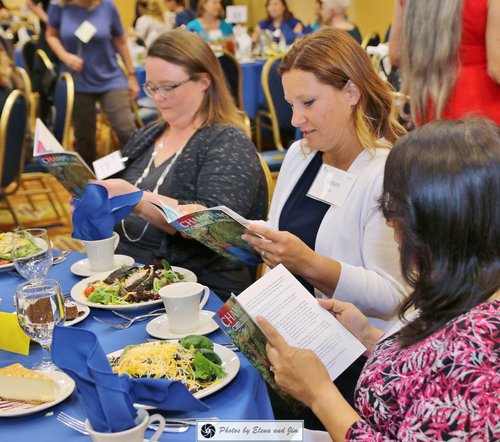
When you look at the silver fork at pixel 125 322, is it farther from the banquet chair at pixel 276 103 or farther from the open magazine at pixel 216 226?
the banquet chair at pixel 276 103

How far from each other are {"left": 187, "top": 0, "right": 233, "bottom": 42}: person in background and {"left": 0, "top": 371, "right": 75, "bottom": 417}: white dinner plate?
6.33 metres

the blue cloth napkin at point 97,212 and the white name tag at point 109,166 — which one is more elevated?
the blue cloth napkin at point 97,212

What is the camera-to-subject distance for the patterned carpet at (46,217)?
4738 mm

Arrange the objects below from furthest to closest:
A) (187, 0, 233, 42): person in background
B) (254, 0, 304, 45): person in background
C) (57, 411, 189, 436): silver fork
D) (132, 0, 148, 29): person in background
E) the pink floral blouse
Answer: (132, 0, 148, 29): person in background < (254, 0, 304, 45): person in background < (187, 0, 233, 42): person in background < (57, 411, 189, 436): silver fork < the pink floral blouse

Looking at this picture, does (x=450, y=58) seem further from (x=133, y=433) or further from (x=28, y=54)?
(x=28, y=54)

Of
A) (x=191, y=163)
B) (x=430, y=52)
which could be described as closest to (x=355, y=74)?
(x=191, y=163)

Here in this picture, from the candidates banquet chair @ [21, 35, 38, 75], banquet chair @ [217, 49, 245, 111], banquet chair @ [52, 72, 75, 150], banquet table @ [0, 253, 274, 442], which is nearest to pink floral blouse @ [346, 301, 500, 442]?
banquet table @ [0, 253, 274, 442]

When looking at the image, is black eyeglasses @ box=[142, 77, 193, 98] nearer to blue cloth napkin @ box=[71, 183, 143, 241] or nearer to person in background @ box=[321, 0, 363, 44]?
blue cloth napkin @ box=[71, 183, 143, 241]

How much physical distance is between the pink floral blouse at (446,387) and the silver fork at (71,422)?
1.52ft

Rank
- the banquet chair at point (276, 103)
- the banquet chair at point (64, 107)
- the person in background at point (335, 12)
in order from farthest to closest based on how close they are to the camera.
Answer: the person in background at point (335, 12), the banquet chair at point (276, 103), the banquet chair at point (64, 107)

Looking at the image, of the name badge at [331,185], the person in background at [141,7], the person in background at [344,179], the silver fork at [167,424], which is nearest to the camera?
the silver fork at [167,424]


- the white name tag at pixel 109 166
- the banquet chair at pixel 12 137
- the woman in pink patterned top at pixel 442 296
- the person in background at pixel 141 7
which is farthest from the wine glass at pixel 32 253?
the person in background at pixel 141 7

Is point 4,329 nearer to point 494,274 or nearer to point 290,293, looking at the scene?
point 290,293

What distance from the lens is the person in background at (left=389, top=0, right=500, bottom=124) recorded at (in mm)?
2535
